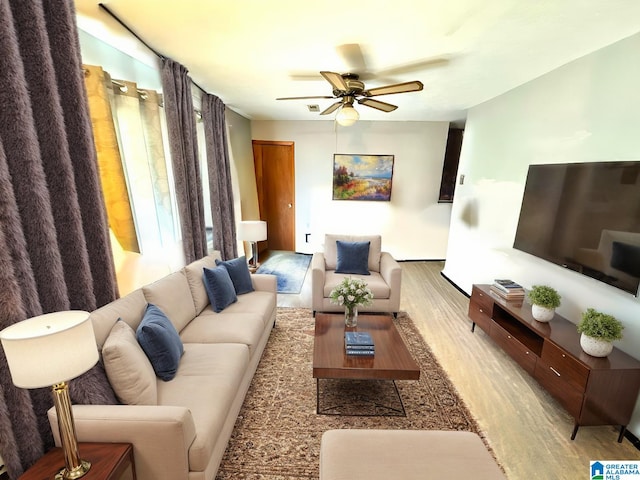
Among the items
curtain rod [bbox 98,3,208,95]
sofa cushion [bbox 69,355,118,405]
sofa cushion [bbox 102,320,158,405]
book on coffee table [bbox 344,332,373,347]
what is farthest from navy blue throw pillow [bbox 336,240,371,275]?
curtain rod [bbox 98,3,208,95]

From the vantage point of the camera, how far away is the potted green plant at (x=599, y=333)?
166 cm

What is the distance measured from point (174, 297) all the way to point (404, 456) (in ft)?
5.85

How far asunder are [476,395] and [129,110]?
11.4 feet

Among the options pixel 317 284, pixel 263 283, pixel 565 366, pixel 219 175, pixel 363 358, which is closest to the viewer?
pixel 565 366

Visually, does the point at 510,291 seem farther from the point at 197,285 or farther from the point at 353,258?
the point at 197,285

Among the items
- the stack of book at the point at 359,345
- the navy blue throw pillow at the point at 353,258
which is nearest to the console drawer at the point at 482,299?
the navy blue throw pillow at the point at 353,258

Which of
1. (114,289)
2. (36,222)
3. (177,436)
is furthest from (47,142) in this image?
(177,436)

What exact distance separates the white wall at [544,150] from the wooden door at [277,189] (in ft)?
9.91

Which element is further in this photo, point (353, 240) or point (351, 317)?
point (353, 240)

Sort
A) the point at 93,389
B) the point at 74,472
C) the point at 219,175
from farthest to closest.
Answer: the point at 219,175 < the point at 93,389 < the point at 74,472

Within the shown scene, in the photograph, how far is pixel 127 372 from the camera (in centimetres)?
131

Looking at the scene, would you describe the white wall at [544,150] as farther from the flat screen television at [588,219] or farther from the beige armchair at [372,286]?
the beige armchair at [372,286]

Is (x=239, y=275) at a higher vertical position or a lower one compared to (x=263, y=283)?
higher

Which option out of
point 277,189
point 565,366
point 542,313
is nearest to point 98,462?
point 565,366
